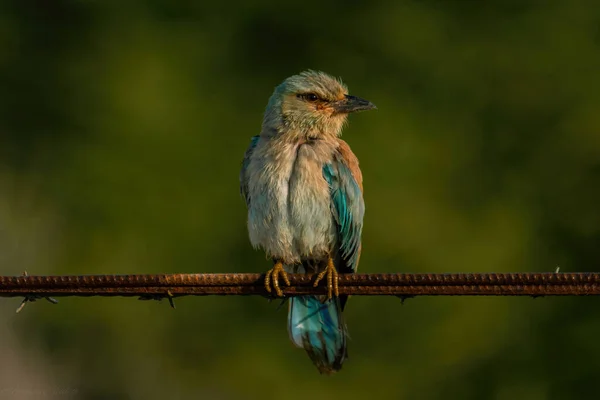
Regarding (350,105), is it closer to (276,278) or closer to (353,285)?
(276,278)

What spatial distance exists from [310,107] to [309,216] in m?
0.90

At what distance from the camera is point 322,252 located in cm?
673

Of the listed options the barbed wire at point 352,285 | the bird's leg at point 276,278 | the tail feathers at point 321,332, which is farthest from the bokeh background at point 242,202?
the barbed wire at point 352,285

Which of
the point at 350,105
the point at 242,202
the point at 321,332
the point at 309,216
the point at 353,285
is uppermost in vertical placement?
the point at 350,105

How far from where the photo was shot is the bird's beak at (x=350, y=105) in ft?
23.8

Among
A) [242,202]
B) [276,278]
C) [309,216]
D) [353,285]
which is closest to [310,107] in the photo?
[309,216]

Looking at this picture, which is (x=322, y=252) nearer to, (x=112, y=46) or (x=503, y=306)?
(x=503, y=306)

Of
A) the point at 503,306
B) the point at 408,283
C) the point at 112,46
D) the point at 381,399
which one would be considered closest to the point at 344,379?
the point at 381,399

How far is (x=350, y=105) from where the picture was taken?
730 cm

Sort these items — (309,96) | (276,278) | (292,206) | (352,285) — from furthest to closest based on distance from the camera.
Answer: (309,96), (292,206), (276,278), (352,285)

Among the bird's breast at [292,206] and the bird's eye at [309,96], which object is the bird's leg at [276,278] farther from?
the bird's eye at [309,96]

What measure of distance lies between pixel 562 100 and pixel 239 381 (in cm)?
483

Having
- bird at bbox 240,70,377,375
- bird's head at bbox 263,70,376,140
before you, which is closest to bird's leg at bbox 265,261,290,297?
bird at bbox 240,70,377,375

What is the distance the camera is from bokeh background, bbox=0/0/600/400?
1122cm
